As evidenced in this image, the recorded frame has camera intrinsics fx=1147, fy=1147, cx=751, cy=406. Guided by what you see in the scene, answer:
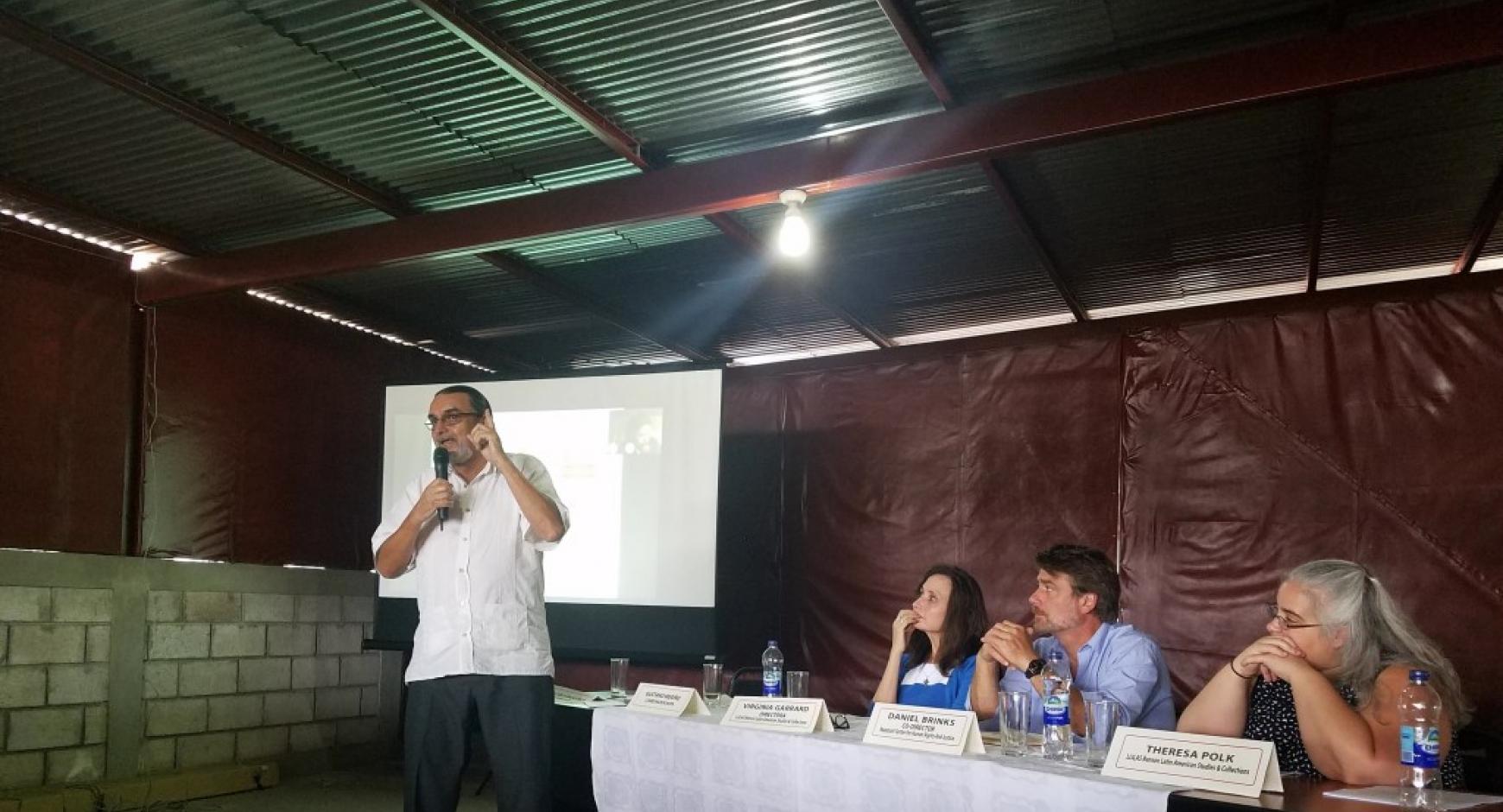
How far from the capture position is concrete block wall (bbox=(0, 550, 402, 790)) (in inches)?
199

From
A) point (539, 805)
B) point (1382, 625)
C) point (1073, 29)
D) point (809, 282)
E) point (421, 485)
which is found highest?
point (1073, 29)

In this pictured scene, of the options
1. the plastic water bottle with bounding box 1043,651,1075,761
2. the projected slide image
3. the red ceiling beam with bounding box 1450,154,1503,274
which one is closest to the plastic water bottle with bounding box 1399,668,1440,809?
the plastic water bottle with bounding box 1043,651,1075,761

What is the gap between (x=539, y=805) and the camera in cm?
278

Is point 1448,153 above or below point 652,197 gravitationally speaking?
above

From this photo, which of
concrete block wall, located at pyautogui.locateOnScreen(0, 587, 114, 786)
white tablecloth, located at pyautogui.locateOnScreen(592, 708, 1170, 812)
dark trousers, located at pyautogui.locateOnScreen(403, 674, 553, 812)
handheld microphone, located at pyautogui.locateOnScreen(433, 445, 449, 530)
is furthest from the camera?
concrete block wall, located at pyautogui.locateOnScreen(0, 587, 114, 786)

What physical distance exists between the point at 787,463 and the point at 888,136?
2.81 metres

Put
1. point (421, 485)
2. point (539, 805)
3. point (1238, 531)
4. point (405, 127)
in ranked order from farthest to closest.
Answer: point (1238, 531)
point (405, 127)
point (421, 485)
point (539, 805)

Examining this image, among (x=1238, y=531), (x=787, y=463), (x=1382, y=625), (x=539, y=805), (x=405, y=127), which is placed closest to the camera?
(x=1382, y=625)

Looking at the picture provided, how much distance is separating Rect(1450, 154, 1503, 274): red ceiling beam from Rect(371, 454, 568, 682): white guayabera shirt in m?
4.16

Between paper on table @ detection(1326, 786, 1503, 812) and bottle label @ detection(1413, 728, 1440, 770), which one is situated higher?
bottle label @ detection(1413, 728, 1440, 770)

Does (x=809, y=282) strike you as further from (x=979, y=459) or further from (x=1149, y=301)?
(x=1149, y=301)

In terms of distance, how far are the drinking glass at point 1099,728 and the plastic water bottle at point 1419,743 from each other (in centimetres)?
52

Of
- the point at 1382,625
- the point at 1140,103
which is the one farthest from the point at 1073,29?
the point at 1382,625

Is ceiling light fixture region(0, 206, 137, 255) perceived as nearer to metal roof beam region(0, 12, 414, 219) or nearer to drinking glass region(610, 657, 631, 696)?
metal roof beam region(0, 12, 414, 219)
